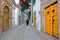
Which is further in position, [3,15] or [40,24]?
[3,15]

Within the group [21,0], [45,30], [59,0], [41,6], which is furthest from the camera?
[21,0]

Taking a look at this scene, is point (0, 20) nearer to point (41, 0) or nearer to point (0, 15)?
point (0, 15)

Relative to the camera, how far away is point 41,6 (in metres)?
17.4

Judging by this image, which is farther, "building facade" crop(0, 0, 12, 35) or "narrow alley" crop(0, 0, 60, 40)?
"building facade" crop(0, 0, 12, 35)

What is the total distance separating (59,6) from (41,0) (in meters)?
7.22

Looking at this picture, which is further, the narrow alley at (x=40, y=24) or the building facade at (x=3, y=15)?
the building facade at (x=3, y=15)

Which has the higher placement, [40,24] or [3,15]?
[3,15]

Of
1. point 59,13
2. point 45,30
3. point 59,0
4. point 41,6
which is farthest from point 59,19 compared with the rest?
point 41,6

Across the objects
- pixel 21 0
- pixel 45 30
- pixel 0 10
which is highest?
pixel 21 0

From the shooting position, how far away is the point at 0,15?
16.2m

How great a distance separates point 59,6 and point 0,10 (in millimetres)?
7401

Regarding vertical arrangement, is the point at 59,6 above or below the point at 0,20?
above

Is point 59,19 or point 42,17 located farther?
point 42,17

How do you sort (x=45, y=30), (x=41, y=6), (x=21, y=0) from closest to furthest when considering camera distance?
(x=45, y=30) < (x=41, y=6) < (x=21, y=0)
